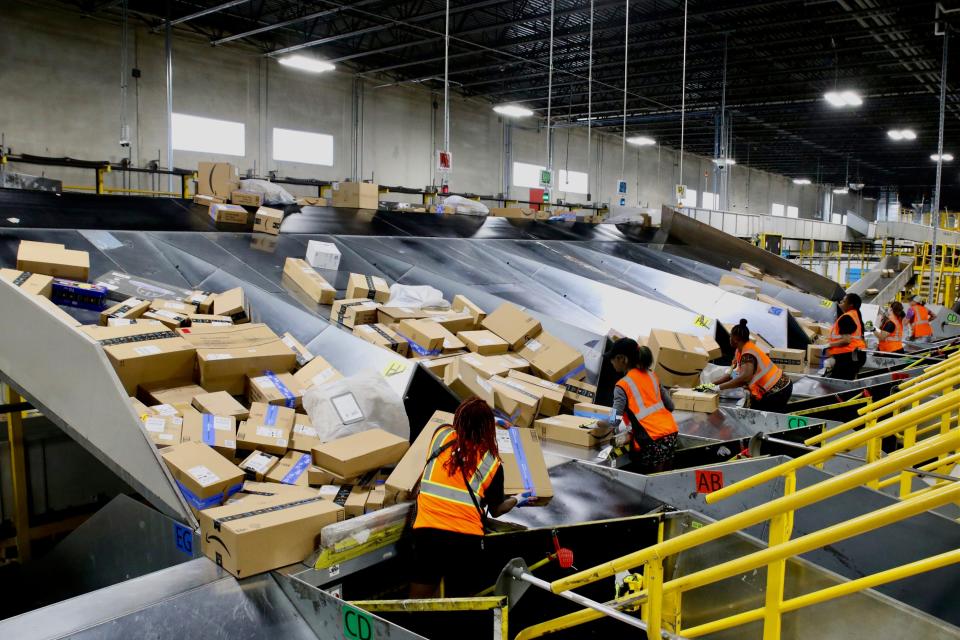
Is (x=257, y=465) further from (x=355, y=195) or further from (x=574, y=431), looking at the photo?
(x=355, y=195)

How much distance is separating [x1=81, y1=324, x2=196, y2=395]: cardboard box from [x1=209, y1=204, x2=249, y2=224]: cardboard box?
321cm

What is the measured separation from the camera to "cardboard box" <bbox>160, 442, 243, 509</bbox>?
9.34 feet

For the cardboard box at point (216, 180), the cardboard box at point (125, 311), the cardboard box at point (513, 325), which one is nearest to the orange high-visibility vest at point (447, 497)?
the cardboard box at point (125, 311)

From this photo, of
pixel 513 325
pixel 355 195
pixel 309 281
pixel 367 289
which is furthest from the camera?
pixel 355 195

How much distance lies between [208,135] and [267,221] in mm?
8126

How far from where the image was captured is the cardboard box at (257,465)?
10.6 feet

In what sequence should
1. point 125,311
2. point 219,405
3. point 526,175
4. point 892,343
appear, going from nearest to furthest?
point 219,405, point 125,311, point 892,343, point 526,175

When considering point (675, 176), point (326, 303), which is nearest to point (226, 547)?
point (326, 303)

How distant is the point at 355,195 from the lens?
9453 mm

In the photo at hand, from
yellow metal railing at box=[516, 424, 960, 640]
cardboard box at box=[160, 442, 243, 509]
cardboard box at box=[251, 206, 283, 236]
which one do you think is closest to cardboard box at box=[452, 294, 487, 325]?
cardboard box at box=[251, 206, 283, 236]

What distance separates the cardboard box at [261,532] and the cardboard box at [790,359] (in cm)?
516

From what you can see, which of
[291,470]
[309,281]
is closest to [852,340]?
[309,281]

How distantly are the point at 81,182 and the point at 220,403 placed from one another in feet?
35.3

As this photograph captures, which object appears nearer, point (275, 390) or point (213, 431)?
point (213, 431)
